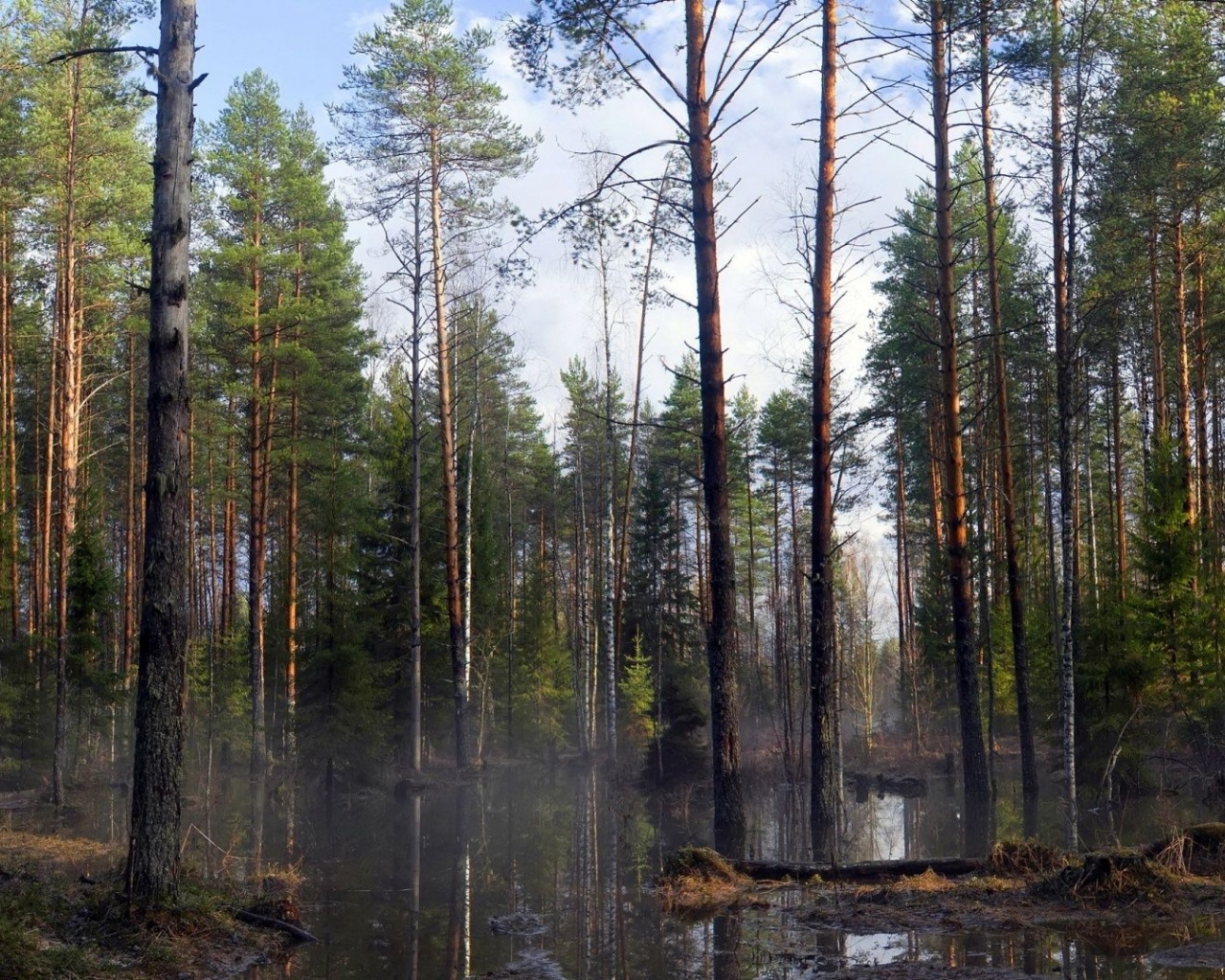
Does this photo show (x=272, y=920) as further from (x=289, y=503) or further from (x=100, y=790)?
(x=289, y=503)

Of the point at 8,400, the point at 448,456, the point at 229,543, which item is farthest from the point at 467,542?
the point at 8,400

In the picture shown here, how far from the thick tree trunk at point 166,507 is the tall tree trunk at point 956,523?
37.0 ft

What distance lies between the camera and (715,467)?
1249 cm

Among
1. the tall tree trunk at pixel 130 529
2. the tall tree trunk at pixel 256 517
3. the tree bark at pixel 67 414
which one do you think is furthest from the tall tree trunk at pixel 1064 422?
the tall tree trunk at pixel 130 529

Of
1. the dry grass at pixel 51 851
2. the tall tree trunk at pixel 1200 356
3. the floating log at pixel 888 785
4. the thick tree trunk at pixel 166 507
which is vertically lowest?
the floating log at pixel 888 785

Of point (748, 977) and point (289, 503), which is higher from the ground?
point (289, 503)

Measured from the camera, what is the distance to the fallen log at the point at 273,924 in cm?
844

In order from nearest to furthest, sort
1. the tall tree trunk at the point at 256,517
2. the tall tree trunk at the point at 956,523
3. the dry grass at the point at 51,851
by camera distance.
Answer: the dry grass at the point at 51,851, the tall tree trunk at the point at 956,523, the tall tree trunk at the point at 256,517

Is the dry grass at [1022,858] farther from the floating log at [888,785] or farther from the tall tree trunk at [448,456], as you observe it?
the tall tree trunk at [448,456]

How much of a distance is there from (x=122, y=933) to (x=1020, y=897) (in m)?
7.05

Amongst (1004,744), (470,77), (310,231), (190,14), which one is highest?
(470,77)

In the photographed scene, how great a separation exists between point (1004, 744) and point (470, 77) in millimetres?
27366

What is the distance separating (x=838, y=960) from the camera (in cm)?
727

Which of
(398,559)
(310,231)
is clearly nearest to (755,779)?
(398,559)
